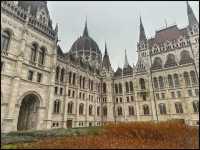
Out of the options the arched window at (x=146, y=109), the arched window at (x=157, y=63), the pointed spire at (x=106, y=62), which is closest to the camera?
the arched window at (x=146, y=109)

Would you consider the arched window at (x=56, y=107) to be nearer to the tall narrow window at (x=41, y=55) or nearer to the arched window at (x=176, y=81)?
the tall narrow window at (x=41, y=55)

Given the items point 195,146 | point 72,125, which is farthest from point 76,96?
point 195,146

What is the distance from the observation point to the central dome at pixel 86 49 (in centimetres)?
6756

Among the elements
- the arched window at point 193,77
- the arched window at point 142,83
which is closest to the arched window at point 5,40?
the arched window at point 142,83

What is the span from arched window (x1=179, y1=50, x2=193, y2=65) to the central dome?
33490mm

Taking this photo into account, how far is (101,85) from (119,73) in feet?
27.7

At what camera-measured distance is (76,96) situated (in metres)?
40.2

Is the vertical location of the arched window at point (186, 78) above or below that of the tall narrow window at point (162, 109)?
above

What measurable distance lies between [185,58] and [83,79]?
31.4 m

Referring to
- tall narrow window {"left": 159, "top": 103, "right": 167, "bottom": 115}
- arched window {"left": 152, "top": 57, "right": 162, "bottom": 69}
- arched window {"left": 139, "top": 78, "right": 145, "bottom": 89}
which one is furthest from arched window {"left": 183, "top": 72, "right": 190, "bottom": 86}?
arched window {"left": 139, "top": 78, "right": 145, "bottom": 89}

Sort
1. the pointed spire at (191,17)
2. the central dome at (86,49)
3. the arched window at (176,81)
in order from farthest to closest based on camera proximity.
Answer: the central dome at (86,49)
the pointed spire at (191,17)
the arched window at (176,81)

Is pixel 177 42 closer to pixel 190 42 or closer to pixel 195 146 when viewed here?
pixel 190 42

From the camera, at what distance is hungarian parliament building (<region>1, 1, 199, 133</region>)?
2545 cm

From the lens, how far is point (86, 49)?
68.9 meters
